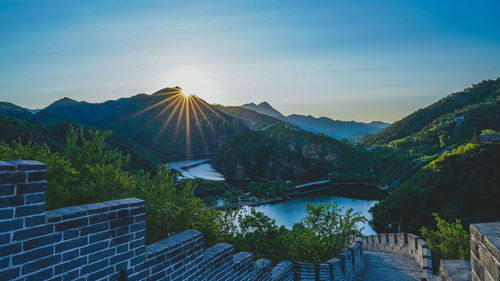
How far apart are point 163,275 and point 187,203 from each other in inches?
212

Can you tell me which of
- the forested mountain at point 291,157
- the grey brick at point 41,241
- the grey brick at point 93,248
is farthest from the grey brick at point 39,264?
the forested mountain at point 291,157

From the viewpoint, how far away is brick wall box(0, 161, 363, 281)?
235cm

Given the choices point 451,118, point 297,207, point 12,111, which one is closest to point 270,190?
point 297,207

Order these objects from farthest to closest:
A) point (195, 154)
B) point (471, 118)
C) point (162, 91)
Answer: point (162, 91), point (195, 154), point (471, 118)

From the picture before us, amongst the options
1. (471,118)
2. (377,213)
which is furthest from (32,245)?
(471,118)

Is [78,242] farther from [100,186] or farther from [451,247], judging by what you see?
[451,247]

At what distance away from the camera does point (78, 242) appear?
9.14ft

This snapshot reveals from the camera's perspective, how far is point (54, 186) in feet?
20.1

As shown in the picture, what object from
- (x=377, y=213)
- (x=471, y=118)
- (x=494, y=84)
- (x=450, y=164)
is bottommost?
(x=377, y=213)

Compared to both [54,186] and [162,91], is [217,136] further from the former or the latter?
[54,186]

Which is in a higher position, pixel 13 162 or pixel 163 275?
pixel 13 162

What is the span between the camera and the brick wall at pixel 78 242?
2348mm

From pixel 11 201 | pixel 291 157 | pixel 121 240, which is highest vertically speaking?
pixel 11 201

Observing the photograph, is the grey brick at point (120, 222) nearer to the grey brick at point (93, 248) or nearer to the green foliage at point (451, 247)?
the grey brick at point (93, 248)
